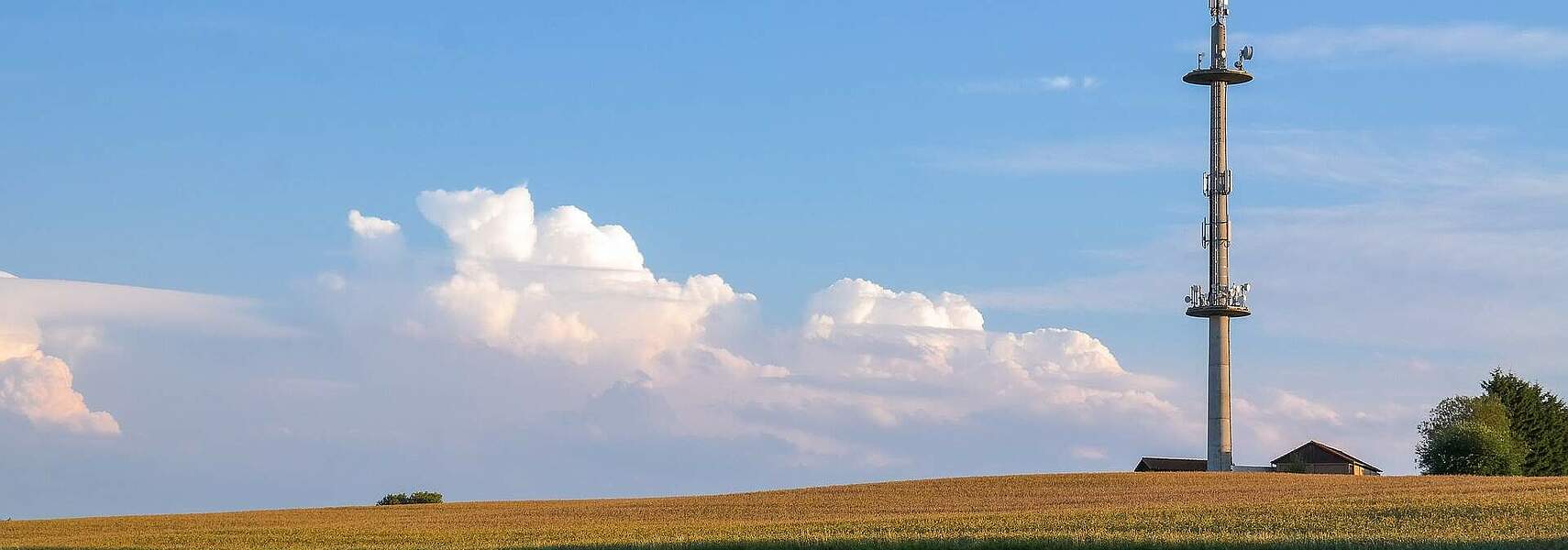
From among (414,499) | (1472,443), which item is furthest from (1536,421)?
(414,499)

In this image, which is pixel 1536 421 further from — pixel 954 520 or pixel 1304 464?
pixel 954 520

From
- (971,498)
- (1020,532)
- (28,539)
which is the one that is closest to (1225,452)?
(971,498)

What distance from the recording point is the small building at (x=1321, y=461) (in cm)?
11600

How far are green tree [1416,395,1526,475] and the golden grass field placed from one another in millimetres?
28869

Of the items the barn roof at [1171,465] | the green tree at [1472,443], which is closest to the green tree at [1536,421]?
the green tree at [1472,443]

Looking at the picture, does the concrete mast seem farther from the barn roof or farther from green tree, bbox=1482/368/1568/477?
green tree, bbox=1482/368/1568/477

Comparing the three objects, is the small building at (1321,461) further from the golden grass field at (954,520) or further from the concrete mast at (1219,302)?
the golden grass field at (954,520)

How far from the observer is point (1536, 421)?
117688 millimetres

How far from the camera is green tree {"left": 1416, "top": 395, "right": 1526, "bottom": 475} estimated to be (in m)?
108

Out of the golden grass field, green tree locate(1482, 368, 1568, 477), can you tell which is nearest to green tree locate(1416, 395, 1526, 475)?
green tree locate(1482, 368, 1568, 477)

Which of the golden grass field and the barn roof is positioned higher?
the barn roof

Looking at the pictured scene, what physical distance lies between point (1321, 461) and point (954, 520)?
247 feet

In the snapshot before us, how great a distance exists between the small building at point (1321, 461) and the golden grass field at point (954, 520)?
32.9 meters

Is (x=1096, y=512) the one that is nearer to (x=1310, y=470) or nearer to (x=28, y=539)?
(x=28, y=539)
